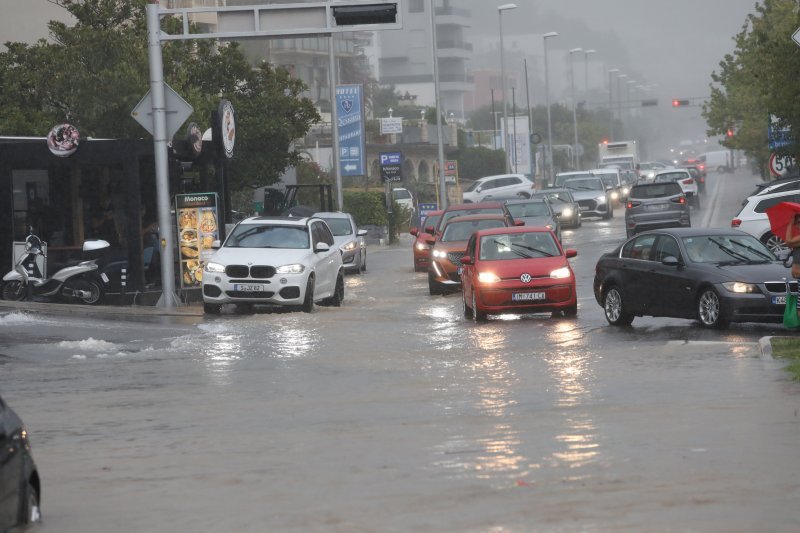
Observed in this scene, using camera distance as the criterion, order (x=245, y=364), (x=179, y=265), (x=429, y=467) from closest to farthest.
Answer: (x=429, y=467) → (x=245, y=364) → (x=179, y=265)

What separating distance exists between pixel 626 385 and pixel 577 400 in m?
1.22

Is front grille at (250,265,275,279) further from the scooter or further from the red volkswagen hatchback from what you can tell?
the scooter

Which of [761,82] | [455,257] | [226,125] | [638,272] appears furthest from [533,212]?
[638,272]

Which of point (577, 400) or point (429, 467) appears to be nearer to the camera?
point (429, 467)

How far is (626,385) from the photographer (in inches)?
562

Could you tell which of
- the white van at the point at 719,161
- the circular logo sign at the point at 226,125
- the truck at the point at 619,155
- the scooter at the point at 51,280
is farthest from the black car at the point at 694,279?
the white van at the point at 719,161

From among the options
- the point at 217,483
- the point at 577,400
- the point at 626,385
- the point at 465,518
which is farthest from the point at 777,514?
the point at 626,385

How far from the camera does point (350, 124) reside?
5697cm

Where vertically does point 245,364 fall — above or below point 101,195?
below

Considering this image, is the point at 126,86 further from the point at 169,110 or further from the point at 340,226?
the point at 169,110

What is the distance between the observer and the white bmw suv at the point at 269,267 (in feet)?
83.7

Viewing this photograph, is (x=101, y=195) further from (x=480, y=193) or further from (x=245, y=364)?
(x=480, y=193)

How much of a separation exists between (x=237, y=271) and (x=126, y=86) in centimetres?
1635

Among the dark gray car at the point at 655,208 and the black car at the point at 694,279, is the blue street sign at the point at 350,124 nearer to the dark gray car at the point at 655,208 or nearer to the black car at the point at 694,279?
the dark gray car at the point at 655,208
